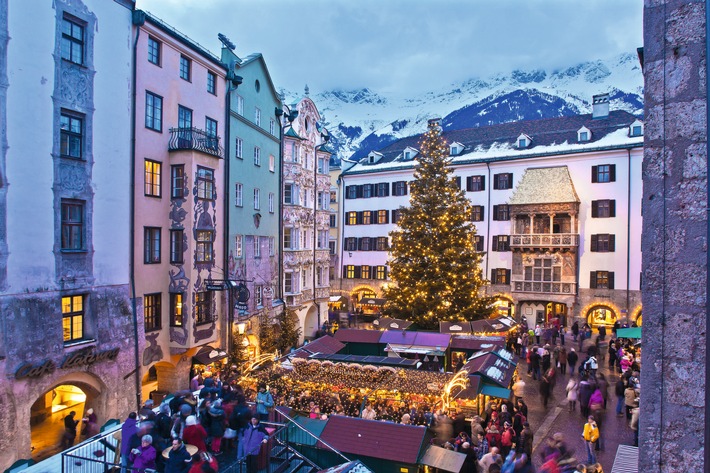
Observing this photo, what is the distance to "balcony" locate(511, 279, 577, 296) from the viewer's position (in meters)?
42.8

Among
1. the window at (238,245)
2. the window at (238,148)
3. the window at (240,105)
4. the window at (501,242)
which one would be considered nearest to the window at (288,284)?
the window at (238,245)

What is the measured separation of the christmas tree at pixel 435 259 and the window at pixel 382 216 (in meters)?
16.2

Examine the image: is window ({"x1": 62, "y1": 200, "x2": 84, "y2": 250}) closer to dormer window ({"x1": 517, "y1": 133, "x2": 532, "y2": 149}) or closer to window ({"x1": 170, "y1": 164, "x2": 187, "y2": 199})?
window ({"x1": 170, "y1": 164, "x2": 187, "y2": 199})

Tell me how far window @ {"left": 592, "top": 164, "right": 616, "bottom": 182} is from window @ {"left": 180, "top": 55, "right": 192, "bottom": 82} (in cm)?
3269

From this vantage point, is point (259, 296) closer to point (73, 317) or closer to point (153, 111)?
point (153, 111)

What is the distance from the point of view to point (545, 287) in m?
44.0

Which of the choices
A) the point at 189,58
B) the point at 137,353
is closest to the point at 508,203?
the point at 189,58

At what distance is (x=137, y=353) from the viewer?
70.8 feet

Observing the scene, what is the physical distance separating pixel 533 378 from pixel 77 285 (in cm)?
2173

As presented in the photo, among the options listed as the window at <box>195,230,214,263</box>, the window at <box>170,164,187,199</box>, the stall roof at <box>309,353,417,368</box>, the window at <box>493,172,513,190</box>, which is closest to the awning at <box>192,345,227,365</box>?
the window at <box>195,230,214,263</box>

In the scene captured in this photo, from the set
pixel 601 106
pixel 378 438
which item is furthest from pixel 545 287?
pixel 378 438

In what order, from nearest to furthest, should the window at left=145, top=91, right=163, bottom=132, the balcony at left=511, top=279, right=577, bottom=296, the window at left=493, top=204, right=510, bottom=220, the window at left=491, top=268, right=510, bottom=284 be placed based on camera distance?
the window at left=145, top=91, right=163, bottom=132, the balcony at left=511, top=279, right=577, bottom=296, the window at left=491, top=268, right=510, bottom=284, the window at left=493, top=204, right=510, bottom=220

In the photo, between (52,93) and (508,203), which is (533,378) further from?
(52,93)

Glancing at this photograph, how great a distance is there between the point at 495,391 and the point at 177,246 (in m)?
15.6
